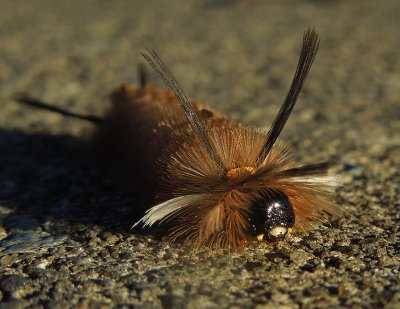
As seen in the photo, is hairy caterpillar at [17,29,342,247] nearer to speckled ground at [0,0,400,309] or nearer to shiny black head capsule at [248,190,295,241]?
shiny black head capsule at [248,190,295,241]

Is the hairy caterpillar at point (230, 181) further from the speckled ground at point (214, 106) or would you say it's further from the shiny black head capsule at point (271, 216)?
the speckled ground at point (214, 106)

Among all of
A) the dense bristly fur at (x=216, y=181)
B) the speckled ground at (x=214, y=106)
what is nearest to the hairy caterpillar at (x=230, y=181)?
the dense bristly fur at (x=216, y=181)

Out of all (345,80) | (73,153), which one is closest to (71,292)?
(73,153)

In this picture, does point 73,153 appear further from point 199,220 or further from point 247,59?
point 247,59

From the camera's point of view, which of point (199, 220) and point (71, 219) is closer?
point (199, 220)

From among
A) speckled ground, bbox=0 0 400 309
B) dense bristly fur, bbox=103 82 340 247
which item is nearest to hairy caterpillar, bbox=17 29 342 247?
dense bristly fur, bbox=103 82 340 247
